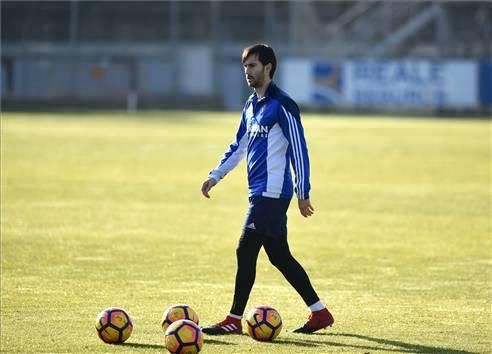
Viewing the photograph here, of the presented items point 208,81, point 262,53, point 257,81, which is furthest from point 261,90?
point 208,81

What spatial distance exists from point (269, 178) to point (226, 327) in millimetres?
1100

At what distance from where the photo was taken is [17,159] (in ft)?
93.4

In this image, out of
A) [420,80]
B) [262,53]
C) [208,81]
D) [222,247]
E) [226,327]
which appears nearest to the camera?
[262,53]

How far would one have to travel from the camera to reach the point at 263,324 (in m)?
8.42

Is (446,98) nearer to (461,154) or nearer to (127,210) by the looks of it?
(461,154)

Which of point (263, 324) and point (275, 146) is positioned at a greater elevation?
point (275, 146)

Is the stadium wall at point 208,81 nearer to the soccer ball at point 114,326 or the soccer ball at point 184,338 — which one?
the soccer ball at point 114,326

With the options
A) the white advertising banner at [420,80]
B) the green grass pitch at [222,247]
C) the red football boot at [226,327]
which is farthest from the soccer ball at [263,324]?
the white advertising banner at [420,80]

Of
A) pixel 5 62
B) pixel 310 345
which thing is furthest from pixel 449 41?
pixel 310 345

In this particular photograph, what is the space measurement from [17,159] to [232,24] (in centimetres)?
3798

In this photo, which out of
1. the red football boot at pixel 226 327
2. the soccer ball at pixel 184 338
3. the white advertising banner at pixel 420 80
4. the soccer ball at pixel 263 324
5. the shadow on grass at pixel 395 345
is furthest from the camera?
the white advertising banner at pixel 420 80

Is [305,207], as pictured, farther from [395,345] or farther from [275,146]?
[395,345]

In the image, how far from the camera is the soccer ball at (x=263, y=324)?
8422 mm

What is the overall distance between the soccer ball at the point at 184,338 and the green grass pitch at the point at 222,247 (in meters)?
0.33
